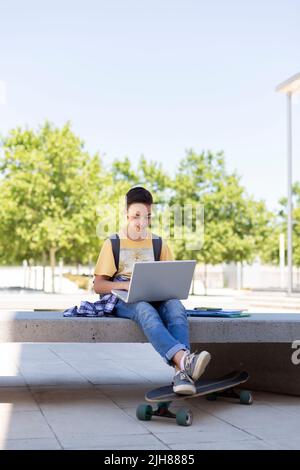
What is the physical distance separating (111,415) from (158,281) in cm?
99

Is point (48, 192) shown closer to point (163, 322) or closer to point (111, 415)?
point (163, 322)

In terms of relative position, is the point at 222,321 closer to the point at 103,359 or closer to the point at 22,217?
the point at 103,359

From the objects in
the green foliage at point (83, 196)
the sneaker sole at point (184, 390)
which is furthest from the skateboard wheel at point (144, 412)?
the green foliage at point (83, 196)

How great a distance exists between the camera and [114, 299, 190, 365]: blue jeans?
525 centimetres

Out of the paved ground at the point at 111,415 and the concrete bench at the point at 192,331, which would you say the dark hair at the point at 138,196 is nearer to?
the concrete bench at the point at 192,331

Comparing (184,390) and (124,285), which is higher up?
(124,285)

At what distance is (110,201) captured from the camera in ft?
110

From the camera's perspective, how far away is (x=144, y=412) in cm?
514

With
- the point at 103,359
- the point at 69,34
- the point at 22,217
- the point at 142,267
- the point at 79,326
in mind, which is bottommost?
the point at 103,359

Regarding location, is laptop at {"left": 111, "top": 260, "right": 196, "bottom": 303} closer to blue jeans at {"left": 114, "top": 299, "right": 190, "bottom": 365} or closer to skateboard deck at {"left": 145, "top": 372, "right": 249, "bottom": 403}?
blue jeans at {"left": 114, "top": 299, "right": 190, "bottom": 365}

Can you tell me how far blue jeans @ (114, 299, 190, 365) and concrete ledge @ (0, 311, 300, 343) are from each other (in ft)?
0.44

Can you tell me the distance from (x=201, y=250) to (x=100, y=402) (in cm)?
3098

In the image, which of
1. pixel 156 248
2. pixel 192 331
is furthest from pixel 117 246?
pixel 192 331
